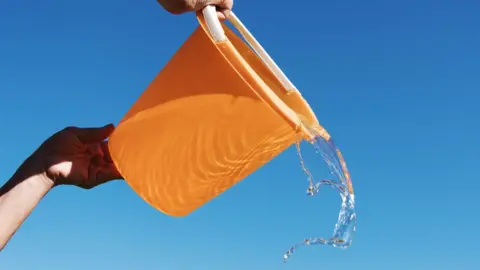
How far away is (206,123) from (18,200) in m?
0.74

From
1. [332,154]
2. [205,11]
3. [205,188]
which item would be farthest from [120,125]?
[332,154]

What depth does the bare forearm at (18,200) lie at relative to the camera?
2.33 meters

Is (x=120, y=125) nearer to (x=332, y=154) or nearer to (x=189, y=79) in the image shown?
(x=189, y=79)

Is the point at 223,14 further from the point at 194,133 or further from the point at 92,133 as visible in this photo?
the point at 92,133

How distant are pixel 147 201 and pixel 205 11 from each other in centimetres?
68

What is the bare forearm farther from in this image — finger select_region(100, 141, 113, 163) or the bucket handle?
the bucket handle

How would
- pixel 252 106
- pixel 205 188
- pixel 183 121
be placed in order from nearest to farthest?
pixel 252 106, pixel 183 121, pixel 205 188

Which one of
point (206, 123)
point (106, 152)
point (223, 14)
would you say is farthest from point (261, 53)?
point (106, 152)

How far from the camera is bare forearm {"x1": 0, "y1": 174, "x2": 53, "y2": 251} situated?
2.33 m

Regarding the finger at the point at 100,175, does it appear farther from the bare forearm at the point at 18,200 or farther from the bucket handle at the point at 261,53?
the bucket handle at the point at 261,53

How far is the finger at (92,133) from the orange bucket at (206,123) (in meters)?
0.07

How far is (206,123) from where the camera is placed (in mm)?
2121

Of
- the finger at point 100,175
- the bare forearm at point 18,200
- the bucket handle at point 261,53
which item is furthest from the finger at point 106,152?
the bucket handle at point 261,53

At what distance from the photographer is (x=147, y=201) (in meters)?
2.34
